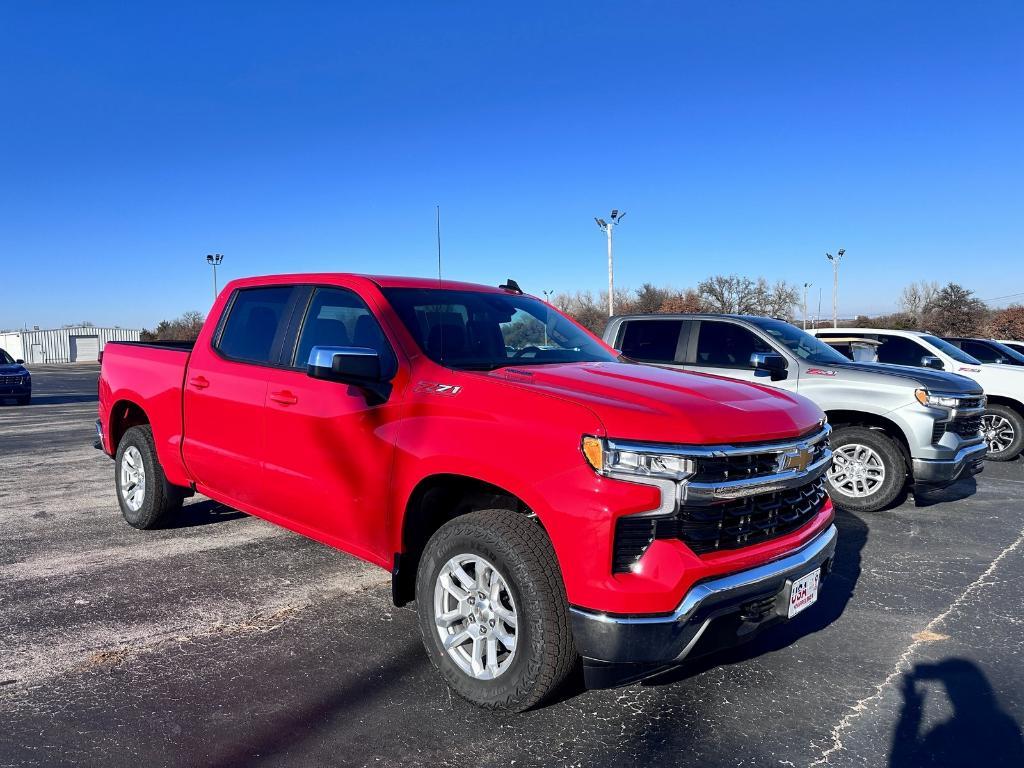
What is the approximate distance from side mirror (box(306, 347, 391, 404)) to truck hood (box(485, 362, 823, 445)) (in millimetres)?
560

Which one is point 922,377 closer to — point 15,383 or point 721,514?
point 721,514

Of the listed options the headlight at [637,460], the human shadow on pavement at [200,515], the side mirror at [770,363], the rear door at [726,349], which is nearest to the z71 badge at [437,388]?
the headlight at [637,460]

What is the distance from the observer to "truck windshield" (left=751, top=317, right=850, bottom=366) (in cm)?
739

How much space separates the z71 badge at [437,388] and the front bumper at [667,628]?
1.09m

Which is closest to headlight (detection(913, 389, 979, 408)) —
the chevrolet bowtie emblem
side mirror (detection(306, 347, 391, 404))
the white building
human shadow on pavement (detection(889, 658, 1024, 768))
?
human shadow on pavement (detection(889, 658, 1024, 768))

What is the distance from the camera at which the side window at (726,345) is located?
775 cm

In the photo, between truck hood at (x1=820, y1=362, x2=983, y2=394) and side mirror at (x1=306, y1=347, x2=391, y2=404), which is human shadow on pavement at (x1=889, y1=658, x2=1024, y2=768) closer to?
side mirror at (x1=306, y1=347, x2=391, y2=404)

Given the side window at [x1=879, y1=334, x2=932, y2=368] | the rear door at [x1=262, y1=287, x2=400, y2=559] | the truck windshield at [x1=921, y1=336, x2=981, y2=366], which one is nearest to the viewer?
the rear door at [x1=262, y1=287, x2=400, y2=559]

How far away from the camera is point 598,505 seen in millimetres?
2621

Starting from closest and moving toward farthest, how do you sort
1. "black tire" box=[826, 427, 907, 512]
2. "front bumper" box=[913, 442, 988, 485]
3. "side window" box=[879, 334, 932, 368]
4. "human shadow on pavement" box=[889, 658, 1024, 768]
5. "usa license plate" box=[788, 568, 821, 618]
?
"human shadow on pavement" box=[889, 658, 1024, 768] → "usa license plate" box=[788, 568, 821, 618] → "front bumper" box=[913, 442, 988, 485] → "black tire" box=[826, 427, 907, 512] → "side window" box=[879, 334, 932, 368]

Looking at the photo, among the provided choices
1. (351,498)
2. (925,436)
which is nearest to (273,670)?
(351,498)

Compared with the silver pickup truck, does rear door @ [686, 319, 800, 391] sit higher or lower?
higher

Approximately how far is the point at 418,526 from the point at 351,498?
439 millimetres

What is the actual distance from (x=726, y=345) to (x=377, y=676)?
574cm
